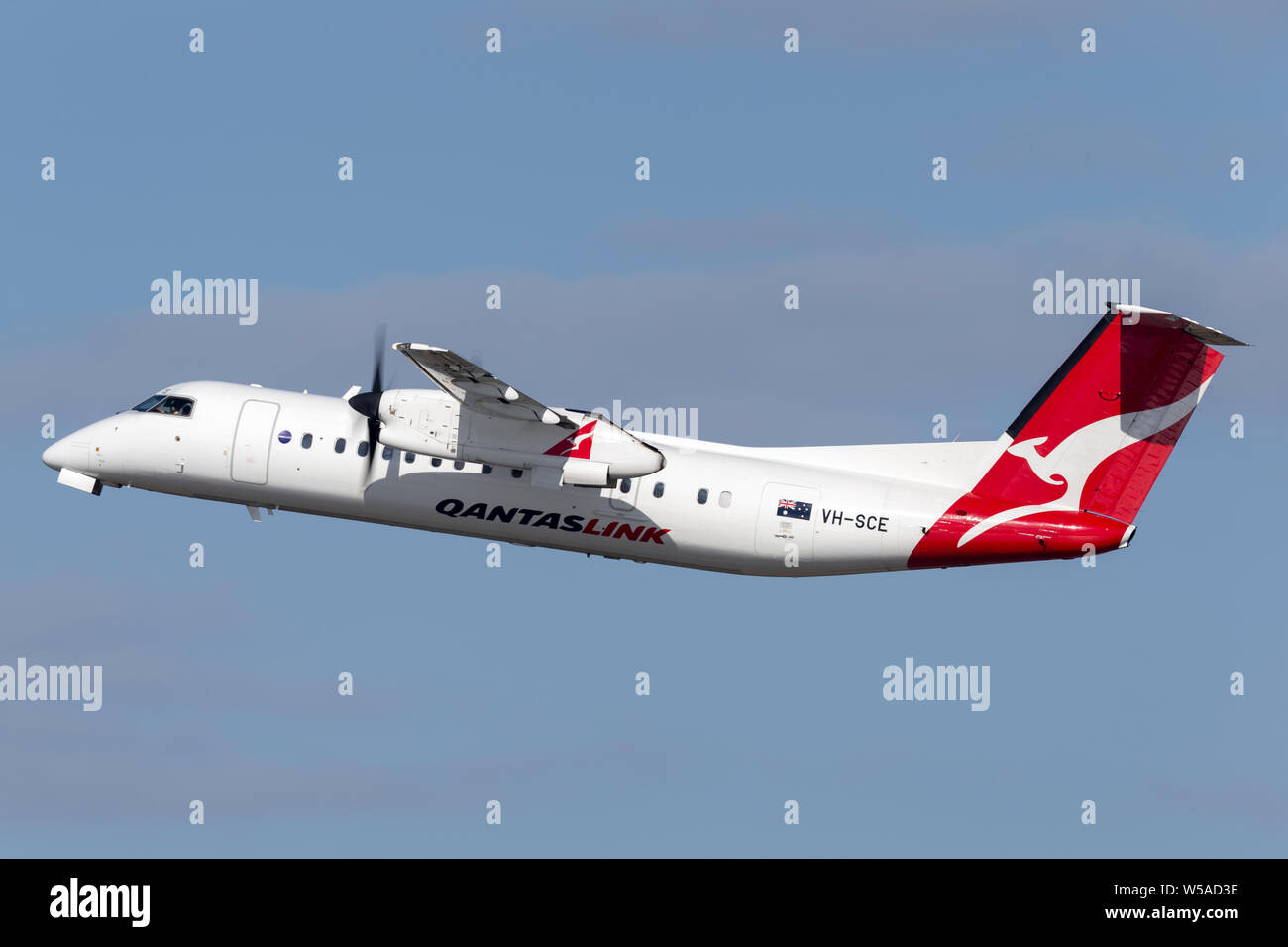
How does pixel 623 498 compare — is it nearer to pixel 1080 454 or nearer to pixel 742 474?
pixel 742 474

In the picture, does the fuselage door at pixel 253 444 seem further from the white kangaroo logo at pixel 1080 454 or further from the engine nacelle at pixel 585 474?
the white kangaroo logo at pixel 1080 454

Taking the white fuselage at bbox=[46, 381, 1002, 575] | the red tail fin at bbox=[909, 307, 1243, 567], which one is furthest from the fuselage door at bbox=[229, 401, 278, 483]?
the red tail fin at bbox=[909, 307, 1243, 567]

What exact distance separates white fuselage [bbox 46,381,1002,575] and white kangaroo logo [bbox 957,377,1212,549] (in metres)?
0.80

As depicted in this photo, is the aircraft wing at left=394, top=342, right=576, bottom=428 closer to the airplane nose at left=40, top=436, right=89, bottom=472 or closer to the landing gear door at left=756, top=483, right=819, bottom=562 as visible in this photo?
the landing gear door at left=756, top=483, right=819, bottom=562

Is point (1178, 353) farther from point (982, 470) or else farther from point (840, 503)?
point (840, 503)

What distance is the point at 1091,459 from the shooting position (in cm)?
2889

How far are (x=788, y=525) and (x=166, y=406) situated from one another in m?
10.5

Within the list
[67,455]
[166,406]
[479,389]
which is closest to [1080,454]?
[479,389]

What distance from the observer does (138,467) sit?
31.0m

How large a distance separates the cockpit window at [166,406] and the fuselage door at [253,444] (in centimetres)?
105

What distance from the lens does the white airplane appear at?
1123 inches
